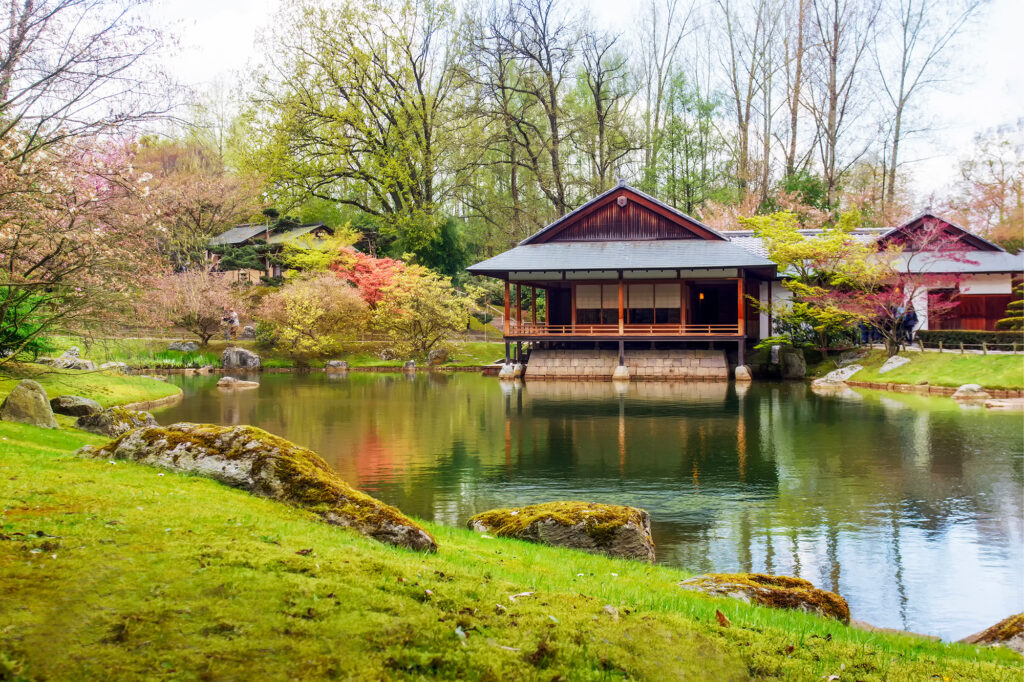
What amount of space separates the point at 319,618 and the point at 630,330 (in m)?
30.0

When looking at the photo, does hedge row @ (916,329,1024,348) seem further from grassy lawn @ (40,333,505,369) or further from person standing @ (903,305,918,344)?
grassy lawn @ (40,333,505,369)

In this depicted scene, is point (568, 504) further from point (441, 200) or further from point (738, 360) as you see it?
point (441, 200)

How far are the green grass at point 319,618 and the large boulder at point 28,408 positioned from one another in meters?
8.26

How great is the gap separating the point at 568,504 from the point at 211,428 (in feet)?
12.6

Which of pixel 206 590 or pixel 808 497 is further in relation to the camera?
pixel 808 497

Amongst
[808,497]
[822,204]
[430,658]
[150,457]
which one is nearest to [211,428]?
[150,457]

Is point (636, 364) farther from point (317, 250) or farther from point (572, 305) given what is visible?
point (317, 250)

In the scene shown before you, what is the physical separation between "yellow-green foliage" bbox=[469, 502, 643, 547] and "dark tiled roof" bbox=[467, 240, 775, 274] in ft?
76.8

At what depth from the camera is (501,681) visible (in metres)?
3.65

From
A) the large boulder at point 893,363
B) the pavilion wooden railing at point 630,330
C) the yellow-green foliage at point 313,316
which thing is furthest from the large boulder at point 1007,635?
the yellow-green foliage at point 313,316

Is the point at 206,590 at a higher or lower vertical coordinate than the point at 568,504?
higher

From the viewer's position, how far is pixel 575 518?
816 cm

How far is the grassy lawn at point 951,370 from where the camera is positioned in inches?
931

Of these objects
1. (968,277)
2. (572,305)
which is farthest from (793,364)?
(572,305)
